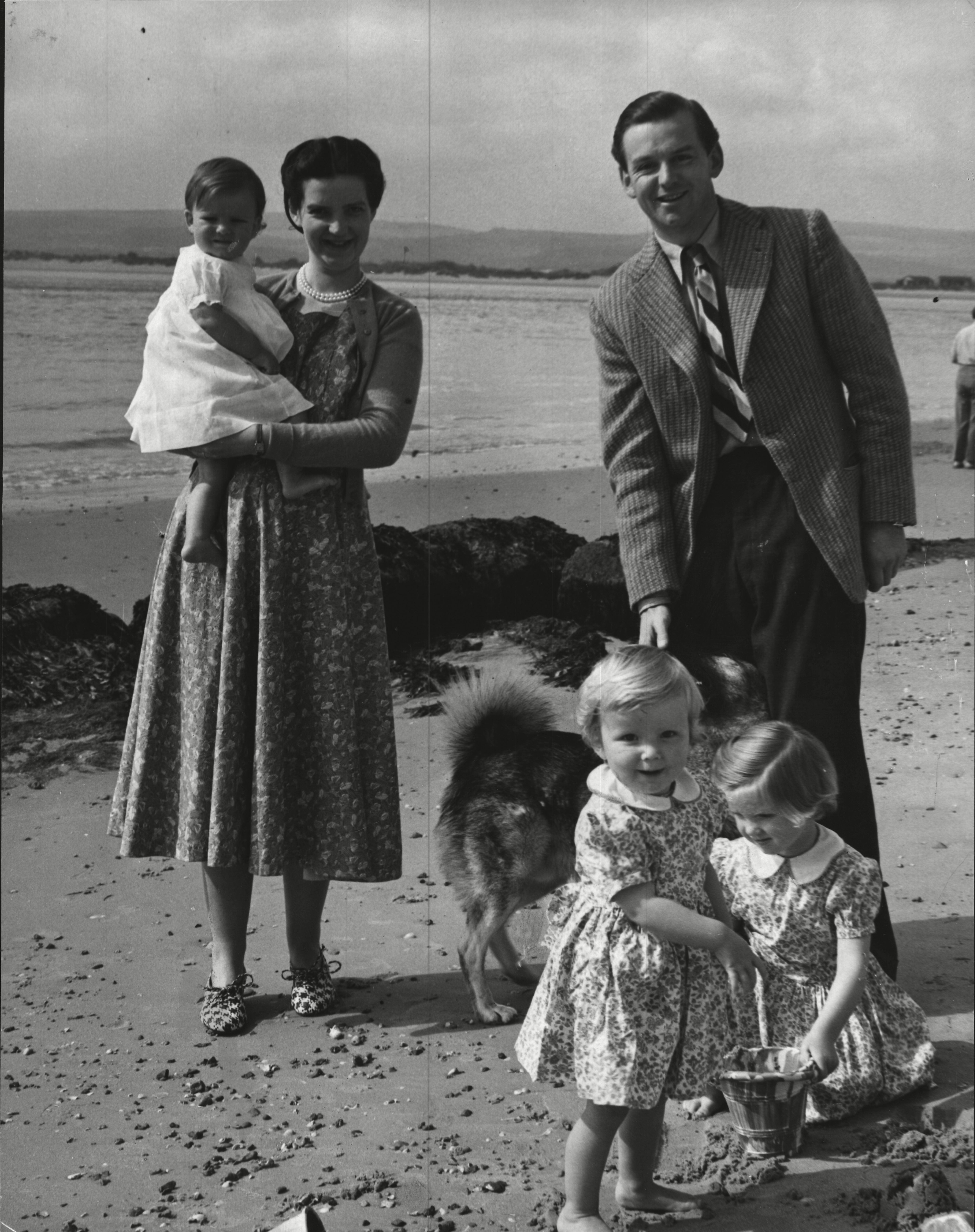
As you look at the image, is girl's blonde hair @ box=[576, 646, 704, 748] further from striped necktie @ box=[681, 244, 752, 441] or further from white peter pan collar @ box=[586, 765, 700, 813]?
striped necktie @ box=[681, 244, 752, 441]

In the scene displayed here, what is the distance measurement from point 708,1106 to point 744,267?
65.1 inches

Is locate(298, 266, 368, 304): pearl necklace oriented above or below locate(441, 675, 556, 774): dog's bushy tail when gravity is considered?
above

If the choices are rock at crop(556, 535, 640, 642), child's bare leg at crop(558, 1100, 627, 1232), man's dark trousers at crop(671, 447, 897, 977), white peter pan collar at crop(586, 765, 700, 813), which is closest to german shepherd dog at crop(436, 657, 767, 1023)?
man's dark trousers at crop(671, 447, 897, 977)

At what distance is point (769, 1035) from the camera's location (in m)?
2.77

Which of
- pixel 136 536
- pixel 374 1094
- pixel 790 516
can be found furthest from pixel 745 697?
pixel 136 536

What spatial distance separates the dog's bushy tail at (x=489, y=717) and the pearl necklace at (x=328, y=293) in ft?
2.91

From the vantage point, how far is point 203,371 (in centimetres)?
290

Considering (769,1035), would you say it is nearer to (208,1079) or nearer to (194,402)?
(208,1079)

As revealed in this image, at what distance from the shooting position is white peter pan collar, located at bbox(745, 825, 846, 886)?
8.47 feet

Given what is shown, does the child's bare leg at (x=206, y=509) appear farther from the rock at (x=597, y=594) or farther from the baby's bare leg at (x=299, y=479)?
the rock at (x=597, y=594)

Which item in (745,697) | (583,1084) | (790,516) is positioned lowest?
(583,1084)

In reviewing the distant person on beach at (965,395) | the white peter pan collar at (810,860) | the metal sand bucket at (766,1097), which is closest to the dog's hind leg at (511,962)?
the white peter pan collar at (810,860)

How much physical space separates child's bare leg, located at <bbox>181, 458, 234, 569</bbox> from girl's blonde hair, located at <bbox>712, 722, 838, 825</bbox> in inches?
47.6

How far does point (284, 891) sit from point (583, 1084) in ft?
4.32
